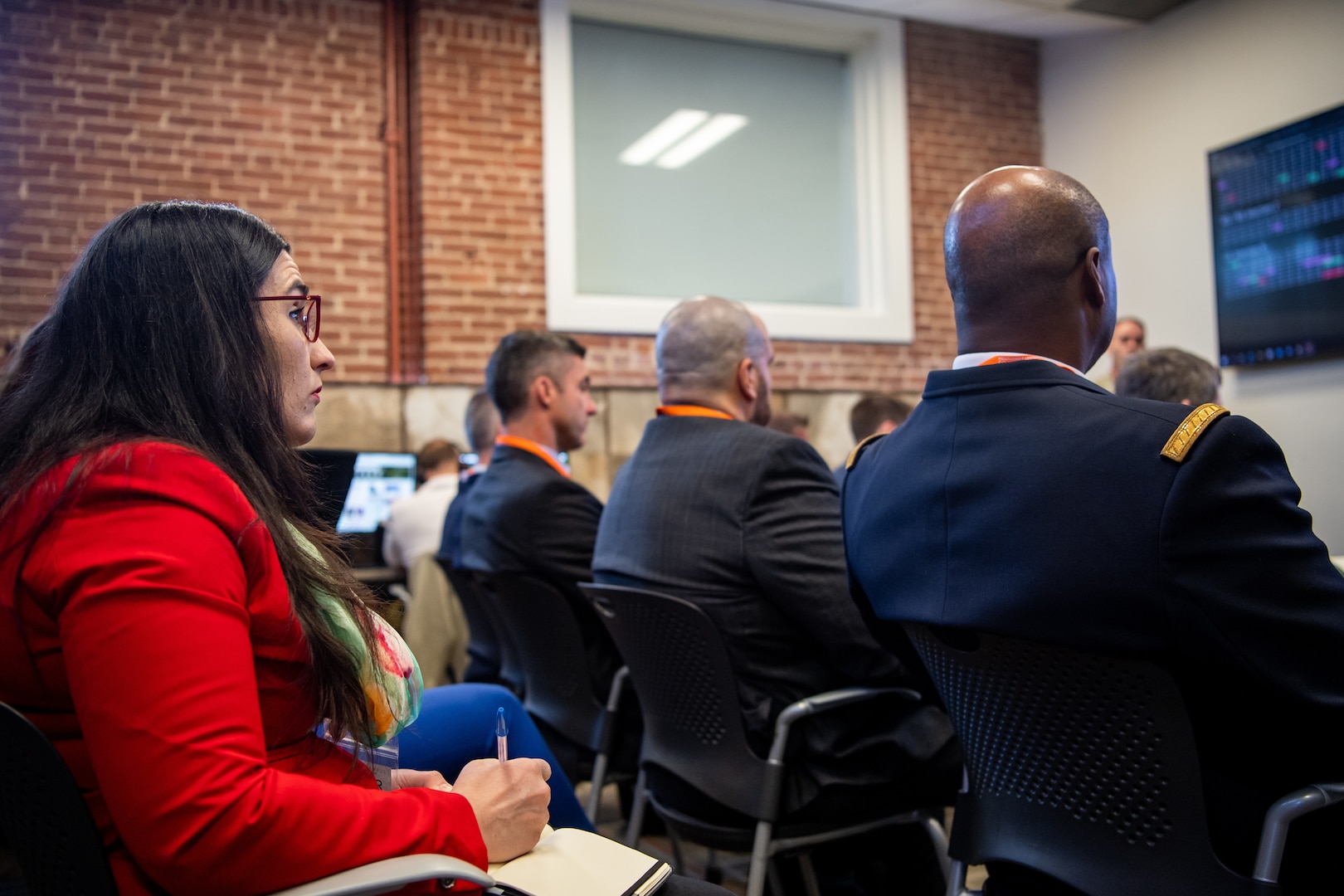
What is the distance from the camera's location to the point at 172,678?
2.82 feet

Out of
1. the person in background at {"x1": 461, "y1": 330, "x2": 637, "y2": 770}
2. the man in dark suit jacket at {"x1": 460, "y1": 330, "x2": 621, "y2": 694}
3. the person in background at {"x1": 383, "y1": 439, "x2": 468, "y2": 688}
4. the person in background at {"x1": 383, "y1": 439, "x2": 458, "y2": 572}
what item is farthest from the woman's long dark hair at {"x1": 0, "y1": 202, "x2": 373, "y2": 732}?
the person in background at {"x1": 383, "y1": 439, "x2": 458, "y2": 572}

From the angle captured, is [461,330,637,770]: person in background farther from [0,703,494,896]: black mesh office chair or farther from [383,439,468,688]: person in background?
[0,703,494,896]: black mesh office chair

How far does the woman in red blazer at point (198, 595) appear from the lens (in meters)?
0.86

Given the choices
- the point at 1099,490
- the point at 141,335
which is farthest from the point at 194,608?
the point at 1099,490

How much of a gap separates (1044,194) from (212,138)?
5.17 m

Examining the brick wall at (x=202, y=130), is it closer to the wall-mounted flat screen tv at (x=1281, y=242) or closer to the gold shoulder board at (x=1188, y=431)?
the wall-mounted flat screen tv at (x=1281, y=242)

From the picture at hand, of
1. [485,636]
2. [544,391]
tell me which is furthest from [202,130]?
[485,636]

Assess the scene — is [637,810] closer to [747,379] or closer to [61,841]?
[747,379]

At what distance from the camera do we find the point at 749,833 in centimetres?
189

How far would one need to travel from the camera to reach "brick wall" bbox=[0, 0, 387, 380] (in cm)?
525

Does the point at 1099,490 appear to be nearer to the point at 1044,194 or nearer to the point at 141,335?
the point at 1044,194

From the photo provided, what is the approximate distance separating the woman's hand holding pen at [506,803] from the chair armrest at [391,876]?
105 millimetres

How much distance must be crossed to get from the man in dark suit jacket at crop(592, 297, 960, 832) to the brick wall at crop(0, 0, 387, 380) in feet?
12.9

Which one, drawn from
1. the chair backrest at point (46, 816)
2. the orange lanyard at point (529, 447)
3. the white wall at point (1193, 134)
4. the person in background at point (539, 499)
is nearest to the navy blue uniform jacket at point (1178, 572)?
the chair backrest at point (46, 816)
